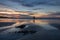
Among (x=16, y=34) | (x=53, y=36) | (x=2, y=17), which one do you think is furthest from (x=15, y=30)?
(x=53, y=36)

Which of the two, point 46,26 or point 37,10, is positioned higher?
point 37,10

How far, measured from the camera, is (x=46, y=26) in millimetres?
2006

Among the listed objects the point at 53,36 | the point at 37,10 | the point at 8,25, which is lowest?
the point at 53,36

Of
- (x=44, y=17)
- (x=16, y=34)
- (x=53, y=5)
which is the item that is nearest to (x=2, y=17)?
(x=16, y=34)

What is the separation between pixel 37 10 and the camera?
2008 millimetres

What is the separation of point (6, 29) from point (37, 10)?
1.53ft

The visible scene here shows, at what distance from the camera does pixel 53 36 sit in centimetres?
192

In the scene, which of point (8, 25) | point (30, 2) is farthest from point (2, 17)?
point (30, 2)

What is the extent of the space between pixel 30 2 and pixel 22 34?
0.43 metres

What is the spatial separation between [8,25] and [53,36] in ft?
1.92

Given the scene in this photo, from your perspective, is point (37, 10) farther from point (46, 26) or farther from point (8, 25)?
point (8, 25)

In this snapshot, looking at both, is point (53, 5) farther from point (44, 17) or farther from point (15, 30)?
point (15, 30)

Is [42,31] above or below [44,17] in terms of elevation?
below

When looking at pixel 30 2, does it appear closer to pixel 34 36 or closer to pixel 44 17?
pixel 44 17
